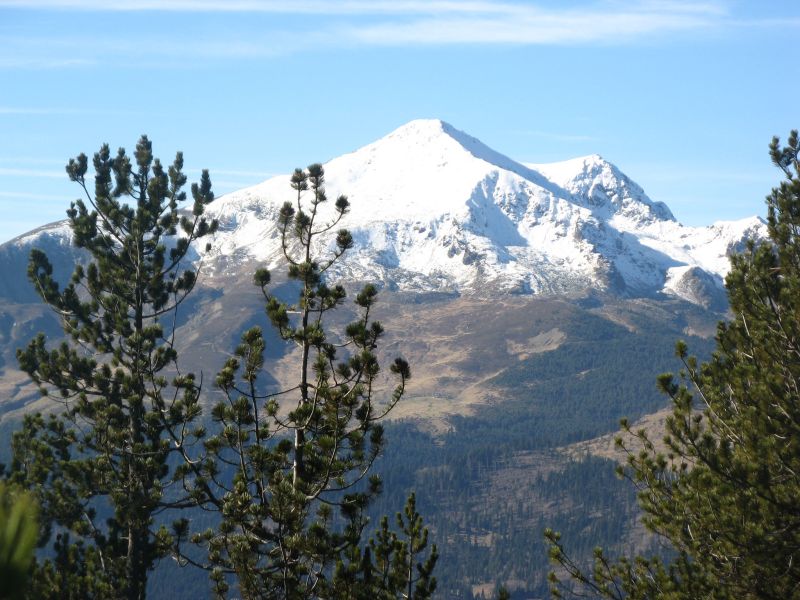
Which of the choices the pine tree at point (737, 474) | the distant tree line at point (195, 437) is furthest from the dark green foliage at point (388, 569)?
the pine tree at point (737, 474)

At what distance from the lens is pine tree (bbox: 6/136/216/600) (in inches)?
1287

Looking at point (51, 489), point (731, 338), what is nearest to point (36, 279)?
point (51, 489)

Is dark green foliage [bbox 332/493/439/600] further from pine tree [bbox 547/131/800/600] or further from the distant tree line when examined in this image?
pine tree [bbox 547/131/800/600]

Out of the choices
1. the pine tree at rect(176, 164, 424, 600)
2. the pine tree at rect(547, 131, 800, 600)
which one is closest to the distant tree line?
the pine tree at rect(176, 164, 424, 600)

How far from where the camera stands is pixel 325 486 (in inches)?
854

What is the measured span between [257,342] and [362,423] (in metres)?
2.97

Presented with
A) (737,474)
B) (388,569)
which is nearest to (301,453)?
(388,569)

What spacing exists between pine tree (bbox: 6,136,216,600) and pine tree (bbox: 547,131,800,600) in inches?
550

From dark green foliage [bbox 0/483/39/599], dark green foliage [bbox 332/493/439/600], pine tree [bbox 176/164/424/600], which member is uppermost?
dark green foliage [bbox 0/483/39/599]

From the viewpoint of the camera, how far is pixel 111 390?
36688 mm

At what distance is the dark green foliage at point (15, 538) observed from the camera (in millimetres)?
7211

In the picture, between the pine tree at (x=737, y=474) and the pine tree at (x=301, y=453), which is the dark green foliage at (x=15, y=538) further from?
the pine tree at (x=737, y=474)

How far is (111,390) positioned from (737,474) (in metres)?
22.5

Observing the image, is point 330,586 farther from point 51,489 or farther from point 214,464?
point 51,489
